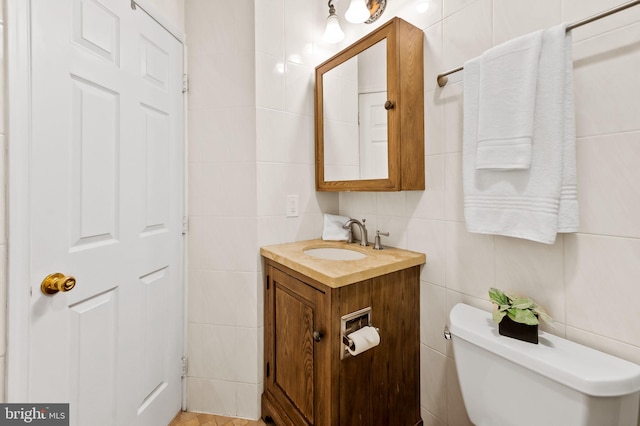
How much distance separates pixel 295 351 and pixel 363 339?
0.37 metres

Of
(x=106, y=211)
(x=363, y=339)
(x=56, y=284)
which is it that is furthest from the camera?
(x=106, y=211)

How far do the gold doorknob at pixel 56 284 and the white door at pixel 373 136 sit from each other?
120 centimetres

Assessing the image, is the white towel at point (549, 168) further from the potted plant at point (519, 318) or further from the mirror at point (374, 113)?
the mirror at point (374, 113)

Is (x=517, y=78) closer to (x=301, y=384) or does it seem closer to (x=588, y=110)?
(x=588, y=110)

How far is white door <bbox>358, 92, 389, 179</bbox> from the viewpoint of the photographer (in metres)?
1.24

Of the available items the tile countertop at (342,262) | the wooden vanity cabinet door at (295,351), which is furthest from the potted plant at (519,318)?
the wooden vanity cabinet door at (295,351)

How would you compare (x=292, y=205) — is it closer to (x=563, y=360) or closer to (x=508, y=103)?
(x=508, y=103)

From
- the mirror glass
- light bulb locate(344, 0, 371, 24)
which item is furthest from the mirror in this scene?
light bulb locate(344, 0, 371, 24)

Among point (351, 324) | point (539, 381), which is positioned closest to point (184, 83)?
point (351, 324)

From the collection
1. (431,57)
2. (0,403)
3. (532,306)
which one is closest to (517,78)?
(431,57)

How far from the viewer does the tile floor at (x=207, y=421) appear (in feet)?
4.73

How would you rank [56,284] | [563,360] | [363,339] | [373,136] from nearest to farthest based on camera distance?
[563,360] → [56,284] → [363,339] → [373,136]

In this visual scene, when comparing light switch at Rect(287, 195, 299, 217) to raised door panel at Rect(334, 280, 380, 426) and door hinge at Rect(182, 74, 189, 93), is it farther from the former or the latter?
door hinge at Rect(182, 74, 189, 93)

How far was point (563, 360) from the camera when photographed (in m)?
0.73
